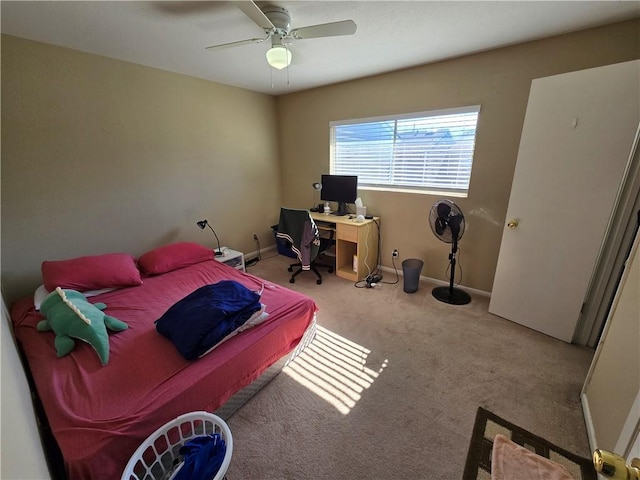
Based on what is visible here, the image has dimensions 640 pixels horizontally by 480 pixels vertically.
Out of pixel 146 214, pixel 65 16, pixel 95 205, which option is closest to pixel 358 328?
pixel 146 214

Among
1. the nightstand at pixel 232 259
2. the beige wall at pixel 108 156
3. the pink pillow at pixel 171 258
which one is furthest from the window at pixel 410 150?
the pink pillow at pixel 171 258

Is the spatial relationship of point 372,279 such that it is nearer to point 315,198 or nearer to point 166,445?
point 315,198

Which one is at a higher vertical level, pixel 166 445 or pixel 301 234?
pixel 301 234

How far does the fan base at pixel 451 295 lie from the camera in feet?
9.05

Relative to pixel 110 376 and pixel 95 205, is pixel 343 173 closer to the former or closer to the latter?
pixel 95 205

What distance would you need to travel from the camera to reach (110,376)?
52.7 inches

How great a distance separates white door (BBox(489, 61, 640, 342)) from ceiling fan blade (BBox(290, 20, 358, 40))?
1469 mm

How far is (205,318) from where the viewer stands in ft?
4.99

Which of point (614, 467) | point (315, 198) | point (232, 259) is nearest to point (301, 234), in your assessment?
point (232, 259)

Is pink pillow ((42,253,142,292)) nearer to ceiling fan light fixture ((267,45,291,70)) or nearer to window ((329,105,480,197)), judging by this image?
ceiling fan light fixture ((267,45,291,70))

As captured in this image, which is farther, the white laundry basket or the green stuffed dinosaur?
the green stuffed dinosaur

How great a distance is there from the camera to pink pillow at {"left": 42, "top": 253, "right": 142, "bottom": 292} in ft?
6.83

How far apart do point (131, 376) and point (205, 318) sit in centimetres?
42

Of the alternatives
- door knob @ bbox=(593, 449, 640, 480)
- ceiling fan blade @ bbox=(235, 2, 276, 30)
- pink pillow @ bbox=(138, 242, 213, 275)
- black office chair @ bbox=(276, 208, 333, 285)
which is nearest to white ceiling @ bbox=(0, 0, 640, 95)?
ceiling fan blade @ bbox=(235, 2, 276, 30)
